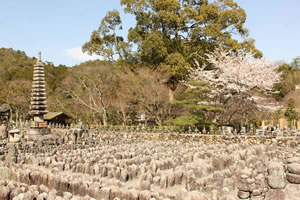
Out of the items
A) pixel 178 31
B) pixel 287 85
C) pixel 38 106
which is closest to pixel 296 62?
pixel 287 85

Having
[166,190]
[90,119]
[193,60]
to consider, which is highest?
[193,60]

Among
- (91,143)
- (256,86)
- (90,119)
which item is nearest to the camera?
(91,143)

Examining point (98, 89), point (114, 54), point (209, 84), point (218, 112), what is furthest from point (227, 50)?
point (98, 89)

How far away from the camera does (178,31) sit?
24469 millimetres

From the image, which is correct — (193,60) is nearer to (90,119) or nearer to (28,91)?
(90,119)

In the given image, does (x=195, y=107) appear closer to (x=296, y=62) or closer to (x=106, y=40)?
(x=106, y=40)

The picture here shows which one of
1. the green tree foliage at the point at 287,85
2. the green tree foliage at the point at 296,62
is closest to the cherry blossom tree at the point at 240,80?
the green tree foliage at the point at 287,85

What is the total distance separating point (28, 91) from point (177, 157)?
2660cm

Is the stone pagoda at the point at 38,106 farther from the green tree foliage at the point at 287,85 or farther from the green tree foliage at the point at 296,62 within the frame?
the green tree foliage at the point at 296,62

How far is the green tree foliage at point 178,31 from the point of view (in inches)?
883

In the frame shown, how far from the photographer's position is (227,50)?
78.0 ft

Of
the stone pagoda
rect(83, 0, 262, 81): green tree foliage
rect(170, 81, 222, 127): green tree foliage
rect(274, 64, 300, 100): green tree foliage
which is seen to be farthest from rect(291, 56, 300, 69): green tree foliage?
the stone pagoda

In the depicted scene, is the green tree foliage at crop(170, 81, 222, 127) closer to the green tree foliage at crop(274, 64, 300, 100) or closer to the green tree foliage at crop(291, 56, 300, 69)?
the green tree foliage at crop(274, 64, 300, 100)

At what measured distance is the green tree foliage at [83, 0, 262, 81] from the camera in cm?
2242
